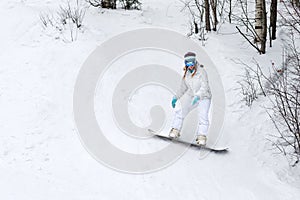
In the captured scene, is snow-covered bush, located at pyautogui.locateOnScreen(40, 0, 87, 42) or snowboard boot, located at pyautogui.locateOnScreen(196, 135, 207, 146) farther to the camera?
snow-covered bush, located at pyautogui.locateOnScreen(40, 0, 87, 42)

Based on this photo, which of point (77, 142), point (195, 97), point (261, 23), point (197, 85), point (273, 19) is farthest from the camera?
point (273, 19)

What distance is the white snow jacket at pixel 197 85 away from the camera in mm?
5879

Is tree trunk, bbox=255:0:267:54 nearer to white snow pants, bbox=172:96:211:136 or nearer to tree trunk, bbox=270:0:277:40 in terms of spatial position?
tree trunk, bbox=270:0:277:40

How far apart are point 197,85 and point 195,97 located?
272mm

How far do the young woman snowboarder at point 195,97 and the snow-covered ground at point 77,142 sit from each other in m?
0.38

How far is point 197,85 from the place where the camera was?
598 cm

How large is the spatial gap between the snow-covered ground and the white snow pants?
41 cm

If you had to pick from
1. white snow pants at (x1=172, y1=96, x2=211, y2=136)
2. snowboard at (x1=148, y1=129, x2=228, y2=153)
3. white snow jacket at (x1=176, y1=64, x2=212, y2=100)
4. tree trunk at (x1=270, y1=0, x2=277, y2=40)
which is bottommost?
snowboard at (x1=148, y1=129, x2=228, y2=153)

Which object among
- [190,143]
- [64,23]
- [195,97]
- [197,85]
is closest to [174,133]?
[190,143]

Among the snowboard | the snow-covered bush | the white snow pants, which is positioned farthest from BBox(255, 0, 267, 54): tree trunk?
the snow-covered bush

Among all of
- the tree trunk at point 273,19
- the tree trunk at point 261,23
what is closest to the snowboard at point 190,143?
the tree trunk at point 261,23

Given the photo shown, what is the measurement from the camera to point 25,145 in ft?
17.3

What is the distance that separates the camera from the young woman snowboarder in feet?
19.0

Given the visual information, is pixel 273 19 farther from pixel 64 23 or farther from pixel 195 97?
pixel 64 23
